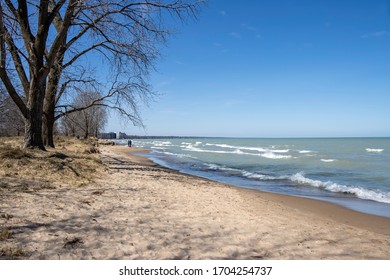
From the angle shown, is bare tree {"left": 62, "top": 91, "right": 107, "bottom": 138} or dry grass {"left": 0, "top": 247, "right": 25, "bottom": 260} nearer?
dry grass {"left": 0, "top": 247, "right": 25, "bottom": 260}

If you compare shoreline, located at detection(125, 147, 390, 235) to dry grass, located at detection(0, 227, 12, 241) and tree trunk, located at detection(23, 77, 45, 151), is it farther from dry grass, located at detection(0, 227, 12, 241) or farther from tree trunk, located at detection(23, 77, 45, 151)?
tree trunk, located at detection(23, 77, 45, 151)

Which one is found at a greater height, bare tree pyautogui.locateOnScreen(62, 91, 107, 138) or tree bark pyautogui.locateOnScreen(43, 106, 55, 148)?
bare tree pyautogui.locateOnScreen(62, 91, 107, 138)

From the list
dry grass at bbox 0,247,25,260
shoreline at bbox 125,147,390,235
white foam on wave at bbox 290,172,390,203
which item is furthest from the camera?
white foam on wave at bbox 290,172,390,203

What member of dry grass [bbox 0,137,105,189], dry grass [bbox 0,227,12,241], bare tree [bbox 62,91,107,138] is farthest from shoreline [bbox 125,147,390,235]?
bare tree [bbox 62,91,107,138]

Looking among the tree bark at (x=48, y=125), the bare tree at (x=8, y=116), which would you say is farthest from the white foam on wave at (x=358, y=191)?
the bare tree at (x=8, y=116)

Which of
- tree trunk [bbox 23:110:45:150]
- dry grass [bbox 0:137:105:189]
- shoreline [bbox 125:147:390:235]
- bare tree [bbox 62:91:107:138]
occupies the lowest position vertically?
shoreline [bbox 125:147:390:235]

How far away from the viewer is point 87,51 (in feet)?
44.8

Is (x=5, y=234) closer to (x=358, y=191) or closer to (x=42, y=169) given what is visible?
(x=42, y=169)

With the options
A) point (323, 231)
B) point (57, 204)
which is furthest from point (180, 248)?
point (323, 231)

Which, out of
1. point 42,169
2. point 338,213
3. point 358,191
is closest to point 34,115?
point 42,169

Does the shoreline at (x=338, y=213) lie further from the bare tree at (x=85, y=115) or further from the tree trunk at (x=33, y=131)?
the bare tree at (x=85, y=115)

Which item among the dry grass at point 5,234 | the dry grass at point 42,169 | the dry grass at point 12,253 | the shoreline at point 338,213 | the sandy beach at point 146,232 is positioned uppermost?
the dry grass at point 42,169
